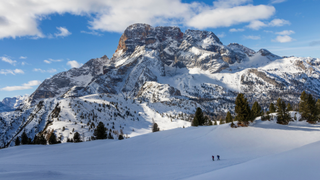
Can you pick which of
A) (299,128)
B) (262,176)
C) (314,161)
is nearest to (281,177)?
(262,176)

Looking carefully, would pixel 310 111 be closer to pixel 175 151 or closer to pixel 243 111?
pixel 243 111

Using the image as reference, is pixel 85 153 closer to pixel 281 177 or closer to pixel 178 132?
pixel 178 132

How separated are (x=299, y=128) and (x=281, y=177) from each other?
127 feet

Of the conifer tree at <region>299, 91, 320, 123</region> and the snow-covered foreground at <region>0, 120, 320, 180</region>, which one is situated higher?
the conifer tree at <region>299, 91, 320, 123</region>

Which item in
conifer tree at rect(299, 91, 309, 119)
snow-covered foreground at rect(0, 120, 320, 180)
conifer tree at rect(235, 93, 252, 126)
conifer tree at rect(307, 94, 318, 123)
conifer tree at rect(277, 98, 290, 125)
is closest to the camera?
snow-covered foreground at rect(0, 120, 320, 180)

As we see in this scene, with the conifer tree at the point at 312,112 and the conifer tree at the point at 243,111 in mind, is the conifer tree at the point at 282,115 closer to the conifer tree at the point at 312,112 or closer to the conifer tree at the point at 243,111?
the conifer tree at the point at 312,112

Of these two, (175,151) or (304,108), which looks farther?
(304,108)

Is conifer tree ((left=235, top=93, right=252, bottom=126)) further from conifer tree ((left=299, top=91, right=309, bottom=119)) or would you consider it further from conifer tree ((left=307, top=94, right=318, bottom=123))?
conifer tree ((left=307, top=94, right=318, bottom=123))

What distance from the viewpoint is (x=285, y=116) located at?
4225 centimetres

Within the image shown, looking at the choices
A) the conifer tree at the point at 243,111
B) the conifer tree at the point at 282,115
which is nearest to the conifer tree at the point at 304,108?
the conifer tree at the point at 282,115

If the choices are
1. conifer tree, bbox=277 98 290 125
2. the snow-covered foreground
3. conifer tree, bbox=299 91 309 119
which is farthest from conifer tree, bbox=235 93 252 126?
conifer tree, bbox=299 91 309 119

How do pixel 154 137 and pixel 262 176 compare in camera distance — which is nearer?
pixel 262 176

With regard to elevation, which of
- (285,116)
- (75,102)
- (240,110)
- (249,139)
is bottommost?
(249,139)

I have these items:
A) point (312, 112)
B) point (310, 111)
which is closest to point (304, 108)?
point (310, 111)
